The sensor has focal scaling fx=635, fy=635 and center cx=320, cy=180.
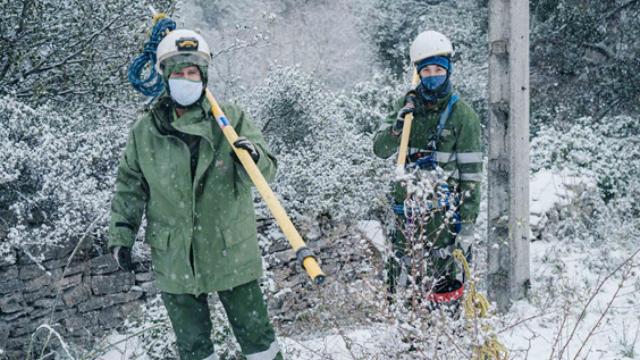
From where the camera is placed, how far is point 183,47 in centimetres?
320

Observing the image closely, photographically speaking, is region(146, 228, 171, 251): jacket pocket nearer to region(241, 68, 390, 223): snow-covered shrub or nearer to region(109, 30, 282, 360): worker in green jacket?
region(109, 30, 282, 360): worker in green jacket

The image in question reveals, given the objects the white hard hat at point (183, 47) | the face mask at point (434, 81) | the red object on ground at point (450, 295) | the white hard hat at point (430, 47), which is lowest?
the red object on ground at point (450, 295)

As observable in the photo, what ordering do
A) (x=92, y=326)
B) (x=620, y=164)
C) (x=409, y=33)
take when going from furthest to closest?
(x=409, y=33) → (x=620, y=164) → (x=92, y=326)

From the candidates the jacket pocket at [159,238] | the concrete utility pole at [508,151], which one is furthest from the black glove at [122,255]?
the concrete utility pole at [508,151]

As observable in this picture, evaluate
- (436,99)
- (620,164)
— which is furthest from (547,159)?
(436,99)

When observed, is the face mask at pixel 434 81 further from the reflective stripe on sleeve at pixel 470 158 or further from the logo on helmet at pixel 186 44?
the logo on helmet at pixel 186 44

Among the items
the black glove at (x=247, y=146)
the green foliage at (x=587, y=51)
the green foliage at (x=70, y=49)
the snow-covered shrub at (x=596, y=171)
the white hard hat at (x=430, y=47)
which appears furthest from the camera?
the green foliage at (x=587, y=51)

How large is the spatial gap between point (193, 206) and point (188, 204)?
3cm

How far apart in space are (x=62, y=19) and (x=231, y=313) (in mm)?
3515

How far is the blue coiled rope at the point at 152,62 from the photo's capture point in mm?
3527

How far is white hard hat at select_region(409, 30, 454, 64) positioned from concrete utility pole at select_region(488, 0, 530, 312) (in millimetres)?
1063

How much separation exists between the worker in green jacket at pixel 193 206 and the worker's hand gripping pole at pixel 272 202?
51 millimetres

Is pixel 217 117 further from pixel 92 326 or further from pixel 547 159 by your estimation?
pixel 547 159

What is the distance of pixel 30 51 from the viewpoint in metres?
5.35
